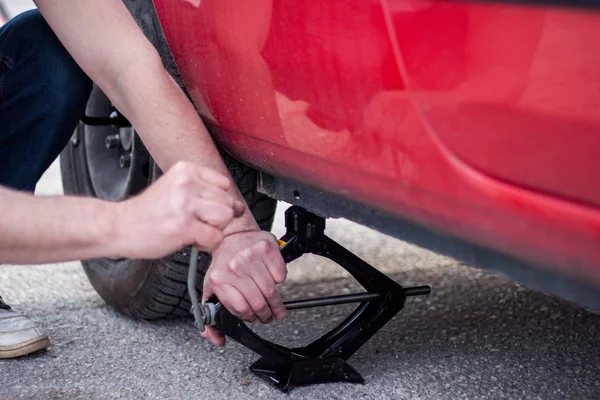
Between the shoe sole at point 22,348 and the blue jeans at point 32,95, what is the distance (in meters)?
0.35

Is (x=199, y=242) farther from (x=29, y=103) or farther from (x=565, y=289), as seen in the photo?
(x=29, y=103)

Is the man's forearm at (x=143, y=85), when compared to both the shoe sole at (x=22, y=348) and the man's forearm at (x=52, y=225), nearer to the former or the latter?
the man's forearm at (x=52, y=225)

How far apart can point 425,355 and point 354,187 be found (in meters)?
0.69

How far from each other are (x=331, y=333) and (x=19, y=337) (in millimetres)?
724

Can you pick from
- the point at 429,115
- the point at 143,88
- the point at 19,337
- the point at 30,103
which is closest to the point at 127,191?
the point at 30,103

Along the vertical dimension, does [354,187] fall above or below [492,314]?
above

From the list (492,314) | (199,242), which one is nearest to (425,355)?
(492,314)

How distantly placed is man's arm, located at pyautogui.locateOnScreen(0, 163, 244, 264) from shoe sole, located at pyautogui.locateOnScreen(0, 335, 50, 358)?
0.85 meters

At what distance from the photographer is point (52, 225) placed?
112cm

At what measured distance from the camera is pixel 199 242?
44.6 inches

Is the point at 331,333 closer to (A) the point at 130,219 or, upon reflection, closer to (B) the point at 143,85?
(B) the point at 143,85

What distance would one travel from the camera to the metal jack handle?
171 centimetres

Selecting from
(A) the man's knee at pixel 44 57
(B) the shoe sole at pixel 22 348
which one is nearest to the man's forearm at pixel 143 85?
(A) the man's knee at pixel 44 57

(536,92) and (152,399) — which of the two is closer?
(536,92)
